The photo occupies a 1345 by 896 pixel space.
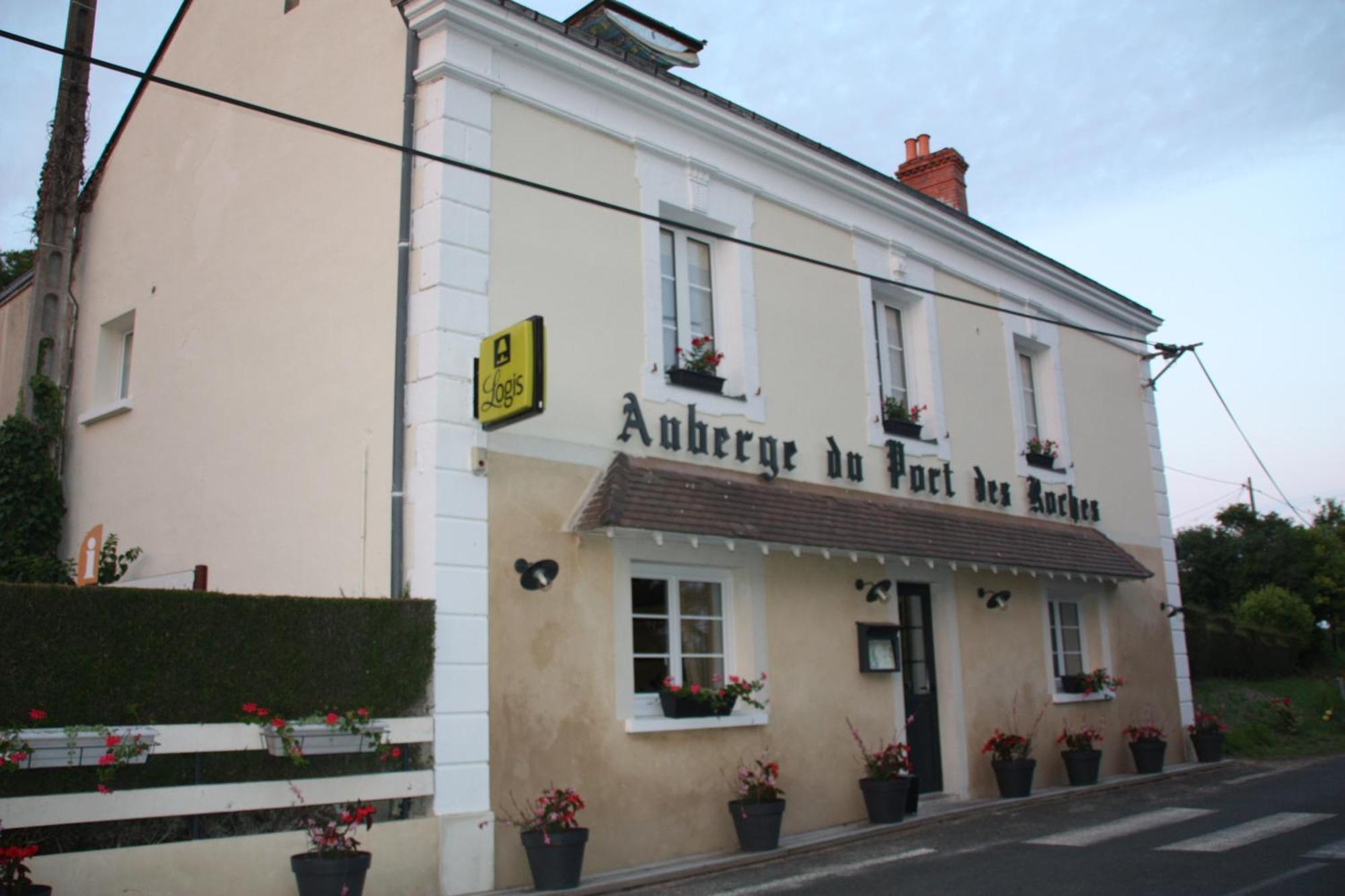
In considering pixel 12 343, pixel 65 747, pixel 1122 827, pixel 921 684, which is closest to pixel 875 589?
pixel 921 684

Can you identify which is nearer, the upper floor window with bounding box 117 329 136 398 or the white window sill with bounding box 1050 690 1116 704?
the upper floor window with bounding box 117 329 136 398

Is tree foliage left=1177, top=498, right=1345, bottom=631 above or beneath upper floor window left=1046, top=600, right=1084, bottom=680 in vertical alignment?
above

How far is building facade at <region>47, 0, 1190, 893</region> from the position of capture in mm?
8047

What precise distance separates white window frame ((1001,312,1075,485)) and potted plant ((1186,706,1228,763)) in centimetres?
345

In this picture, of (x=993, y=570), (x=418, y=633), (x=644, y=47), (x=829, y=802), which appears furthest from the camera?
(x=993, y=570)

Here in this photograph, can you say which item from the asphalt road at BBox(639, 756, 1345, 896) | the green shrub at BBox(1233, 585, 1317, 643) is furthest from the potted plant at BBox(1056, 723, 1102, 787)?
the green shrub at BBox(1233, 585, 1317, 643)

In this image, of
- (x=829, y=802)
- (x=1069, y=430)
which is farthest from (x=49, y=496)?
(x=1069, y=430)

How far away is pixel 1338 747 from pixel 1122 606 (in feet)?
12.4

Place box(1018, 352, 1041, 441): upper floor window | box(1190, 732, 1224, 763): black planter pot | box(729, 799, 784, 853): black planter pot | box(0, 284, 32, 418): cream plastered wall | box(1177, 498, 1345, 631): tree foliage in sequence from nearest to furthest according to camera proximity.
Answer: box(729, 799, 784, 853): black planter pot → box(0, 284, 32, 418): cream plastered wall → box(1018, 352, 1041, 441): upper floor window → box(1190, 732, 1224, 763): black planter pot → box(1177, 498, 1345, 631): tree foliage

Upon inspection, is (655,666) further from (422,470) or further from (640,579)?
(422,470)

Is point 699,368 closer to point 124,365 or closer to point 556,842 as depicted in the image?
point 556,842

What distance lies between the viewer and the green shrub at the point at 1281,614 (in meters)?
25.4

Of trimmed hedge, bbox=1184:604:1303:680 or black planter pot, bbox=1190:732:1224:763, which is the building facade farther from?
trimmed hedge, bbox=1184:604:1303:680

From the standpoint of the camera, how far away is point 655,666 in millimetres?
9039
